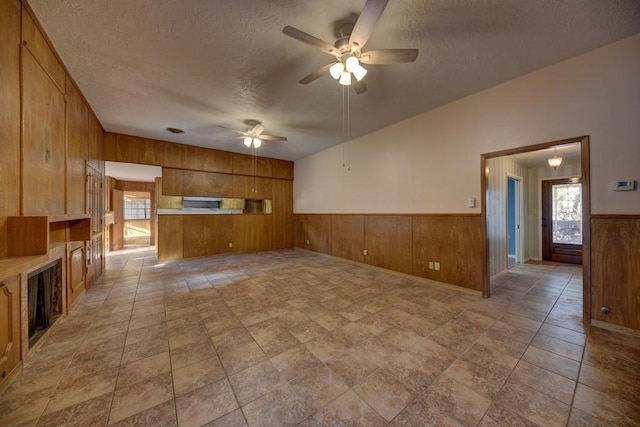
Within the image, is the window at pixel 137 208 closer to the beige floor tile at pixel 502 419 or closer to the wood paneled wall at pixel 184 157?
the wood paneled wall at pixel 184 157

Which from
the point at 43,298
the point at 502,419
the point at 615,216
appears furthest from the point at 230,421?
the point at 615,216

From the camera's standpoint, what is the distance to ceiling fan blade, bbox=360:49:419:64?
199cm

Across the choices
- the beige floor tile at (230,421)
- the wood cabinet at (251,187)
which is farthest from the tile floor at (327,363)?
the wood cabinet at (251,187)

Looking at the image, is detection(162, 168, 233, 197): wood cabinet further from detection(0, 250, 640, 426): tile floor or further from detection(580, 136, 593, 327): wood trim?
detection(580, 136, 593, 327): wood trim

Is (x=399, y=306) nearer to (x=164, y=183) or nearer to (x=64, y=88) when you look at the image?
(x=64, y=88)

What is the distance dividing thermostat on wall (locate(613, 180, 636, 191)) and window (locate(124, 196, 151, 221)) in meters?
12.5

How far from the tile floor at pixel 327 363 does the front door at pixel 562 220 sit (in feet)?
9.92

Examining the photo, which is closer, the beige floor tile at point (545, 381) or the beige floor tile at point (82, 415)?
the beige floor tile at point (82, 415)

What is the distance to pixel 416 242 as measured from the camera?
4.03 meters

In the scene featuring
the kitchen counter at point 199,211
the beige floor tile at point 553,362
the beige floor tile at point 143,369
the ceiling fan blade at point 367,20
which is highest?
the ceiling fan blade at point 367,20

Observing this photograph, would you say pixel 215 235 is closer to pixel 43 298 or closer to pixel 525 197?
pixel 43 298

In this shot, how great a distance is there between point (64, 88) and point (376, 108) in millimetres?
4106

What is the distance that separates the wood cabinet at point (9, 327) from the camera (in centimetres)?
159

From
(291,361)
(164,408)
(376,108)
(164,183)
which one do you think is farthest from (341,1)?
(164,183)
